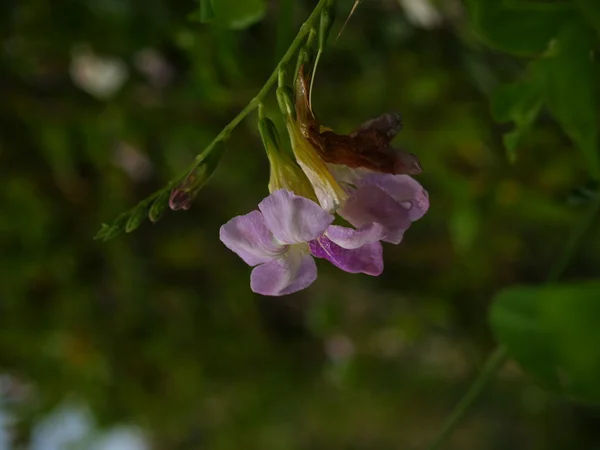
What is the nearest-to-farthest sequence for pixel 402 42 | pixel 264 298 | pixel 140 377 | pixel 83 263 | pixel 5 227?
pixel 402 42, pixel 5 227, pixel 83 263, pixel 140 377, pixel 264 298

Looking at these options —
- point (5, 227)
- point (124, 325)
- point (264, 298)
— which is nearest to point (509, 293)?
point (5, 227)

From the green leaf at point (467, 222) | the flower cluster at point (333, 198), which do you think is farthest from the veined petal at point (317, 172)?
the green leaf at point (467, 222)

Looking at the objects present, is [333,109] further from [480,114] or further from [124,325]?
[124,325]

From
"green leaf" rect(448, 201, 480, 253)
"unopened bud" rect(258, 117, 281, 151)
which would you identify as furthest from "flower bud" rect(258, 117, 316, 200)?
"green leaf" rect(448, 201, 480, 253)

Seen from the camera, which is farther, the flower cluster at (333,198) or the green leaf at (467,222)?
the green leaf at (467,222)

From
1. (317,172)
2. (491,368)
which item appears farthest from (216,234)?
(317,172)

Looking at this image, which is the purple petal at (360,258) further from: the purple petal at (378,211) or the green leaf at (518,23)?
the green leaf at (518,23)
